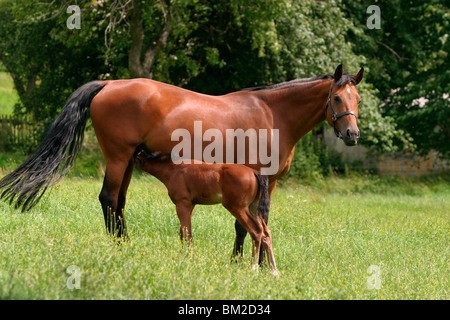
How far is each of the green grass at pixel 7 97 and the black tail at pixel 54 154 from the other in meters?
27.1

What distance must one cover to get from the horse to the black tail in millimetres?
13

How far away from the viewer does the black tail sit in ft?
21.4

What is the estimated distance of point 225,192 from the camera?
575 cm

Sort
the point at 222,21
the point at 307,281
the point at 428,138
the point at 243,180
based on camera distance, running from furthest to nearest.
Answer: the point at 428,138 < the point at 222,21 < the point at 243,180 < the point at 307,281

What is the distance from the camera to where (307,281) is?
5293mm

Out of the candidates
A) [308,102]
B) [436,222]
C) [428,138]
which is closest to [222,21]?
[428,138]

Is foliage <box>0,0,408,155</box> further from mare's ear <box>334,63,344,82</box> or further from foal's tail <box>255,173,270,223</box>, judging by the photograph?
foal's tail <box>255,173,270,223</box>

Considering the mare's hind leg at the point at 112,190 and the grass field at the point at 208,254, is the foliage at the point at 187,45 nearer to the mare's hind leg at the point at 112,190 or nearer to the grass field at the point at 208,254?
the grass field at the point at 208,254

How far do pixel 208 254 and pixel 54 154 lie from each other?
2292 millimetres

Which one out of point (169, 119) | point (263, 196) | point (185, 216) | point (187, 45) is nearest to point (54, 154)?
point (169, 119)

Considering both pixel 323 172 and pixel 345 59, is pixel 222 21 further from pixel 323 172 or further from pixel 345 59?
pixel 323 172

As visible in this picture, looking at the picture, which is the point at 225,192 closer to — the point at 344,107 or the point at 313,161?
the point at 344,107

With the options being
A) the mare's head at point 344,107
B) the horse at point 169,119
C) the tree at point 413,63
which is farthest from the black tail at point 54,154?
the tree at point 413,63

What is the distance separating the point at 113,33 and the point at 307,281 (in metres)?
11.8
